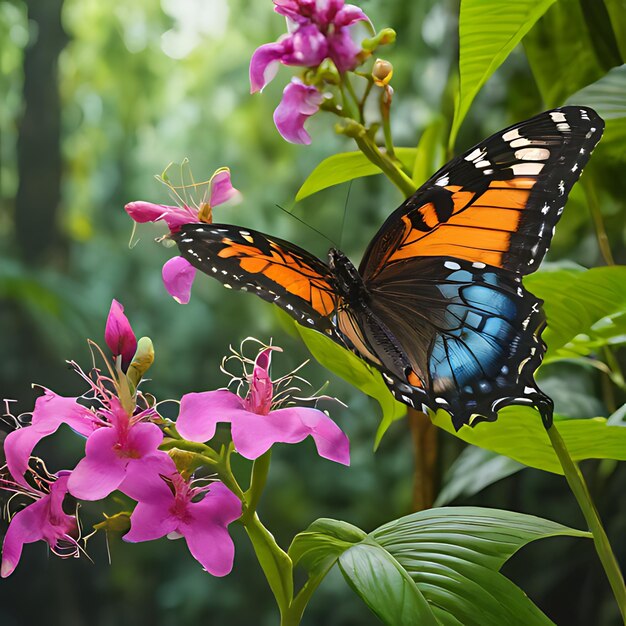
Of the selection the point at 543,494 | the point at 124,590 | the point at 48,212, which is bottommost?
the point at 124,590

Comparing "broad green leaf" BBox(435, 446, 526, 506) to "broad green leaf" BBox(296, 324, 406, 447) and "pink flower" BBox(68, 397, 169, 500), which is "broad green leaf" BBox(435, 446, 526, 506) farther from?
"pink flower" BBox(68, 397, 169, 500)

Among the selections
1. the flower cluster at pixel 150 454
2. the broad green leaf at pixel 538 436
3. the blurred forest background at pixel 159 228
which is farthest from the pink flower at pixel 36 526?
the blurred forest background at pixel 159 228

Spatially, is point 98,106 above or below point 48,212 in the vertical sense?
above

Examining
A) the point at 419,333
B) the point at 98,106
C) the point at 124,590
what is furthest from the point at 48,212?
the point at 419,333

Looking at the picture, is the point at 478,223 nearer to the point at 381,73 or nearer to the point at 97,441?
the point at 381,73

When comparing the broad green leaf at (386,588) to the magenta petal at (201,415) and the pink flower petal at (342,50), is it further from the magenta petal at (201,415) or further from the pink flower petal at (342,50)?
the pink flower petal at (342,50)

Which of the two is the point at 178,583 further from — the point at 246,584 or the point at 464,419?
the point at 464,419

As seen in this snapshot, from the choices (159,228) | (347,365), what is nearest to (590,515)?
(347,365)
